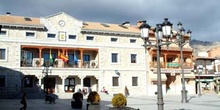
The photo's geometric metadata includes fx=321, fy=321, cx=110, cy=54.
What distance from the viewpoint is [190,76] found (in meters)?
48.3

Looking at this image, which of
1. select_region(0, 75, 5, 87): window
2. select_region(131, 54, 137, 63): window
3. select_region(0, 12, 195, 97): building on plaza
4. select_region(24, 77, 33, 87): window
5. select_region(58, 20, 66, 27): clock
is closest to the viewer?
select_region(0, 75, 5, 87): window

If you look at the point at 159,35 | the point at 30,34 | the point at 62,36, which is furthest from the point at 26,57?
the point at 159,35

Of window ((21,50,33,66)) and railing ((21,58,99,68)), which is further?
railing ((21,58,99,68))

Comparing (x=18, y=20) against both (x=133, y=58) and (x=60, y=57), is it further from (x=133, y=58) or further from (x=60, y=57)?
(x=133, y=58)

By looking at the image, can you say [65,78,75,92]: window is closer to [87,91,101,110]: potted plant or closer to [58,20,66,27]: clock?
[58,20,66,27]: clock

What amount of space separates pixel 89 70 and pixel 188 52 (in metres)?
16.6

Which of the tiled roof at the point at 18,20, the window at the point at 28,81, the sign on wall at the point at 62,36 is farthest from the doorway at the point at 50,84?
the tiled roof at the point at 18,20

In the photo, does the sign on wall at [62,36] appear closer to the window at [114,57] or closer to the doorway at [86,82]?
the doorway at [86,82]

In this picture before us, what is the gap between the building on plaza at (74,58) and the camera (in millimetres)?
37094

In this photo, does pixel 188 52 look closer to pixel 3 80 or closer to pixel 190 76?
pixel 190 76

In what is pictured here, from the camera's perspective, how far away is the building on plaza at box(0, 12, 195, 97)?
37.1 metres

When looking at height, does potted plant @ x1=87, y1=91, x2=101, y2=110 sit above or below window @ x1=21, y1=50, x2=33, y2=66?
below

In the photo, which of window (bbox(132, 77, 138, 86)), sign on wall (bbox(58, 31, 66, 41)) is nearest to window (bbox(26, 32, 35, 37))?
sign on wall (bbox(58, 31, 66, 41))

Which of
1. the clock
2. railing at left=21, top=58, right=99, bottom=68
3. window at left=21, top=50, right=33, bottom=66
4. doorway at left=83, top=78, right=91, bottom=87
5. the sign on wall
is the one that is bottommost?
doorway at left=83, top=78, right=91, bottom=87
